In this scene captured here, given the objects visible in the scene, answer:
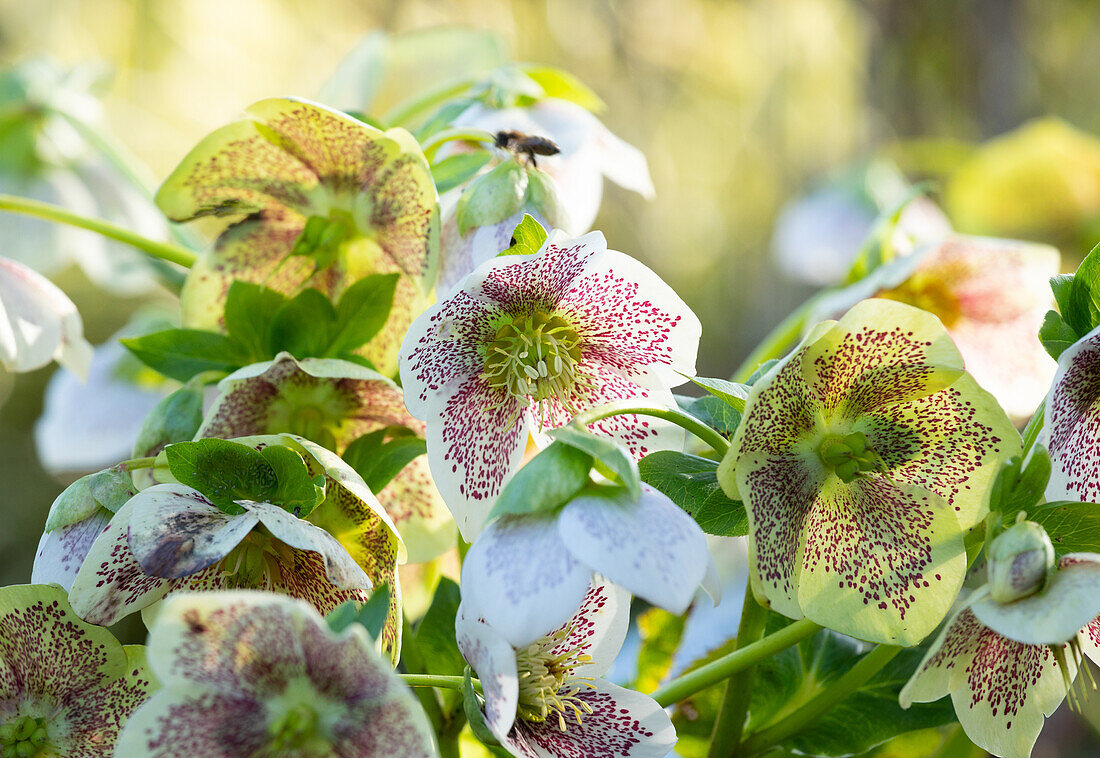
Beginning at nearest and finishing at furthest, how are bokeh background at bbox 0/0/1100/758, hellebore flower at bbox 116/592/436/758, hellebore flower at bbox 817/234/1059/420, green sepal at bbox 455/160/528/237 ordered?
1. hellebore flower at bbox 116/592/436/758
2. green sepal at bbox 455/160/528/237
3. hellebore flower at bbox 817/234/1059/420
4. bokeh background at bbox 0/0/1100/758

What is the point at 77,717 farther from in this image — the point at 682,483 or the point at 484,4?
the point at 484,4

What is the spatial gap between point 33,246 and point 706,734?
1.44 feet

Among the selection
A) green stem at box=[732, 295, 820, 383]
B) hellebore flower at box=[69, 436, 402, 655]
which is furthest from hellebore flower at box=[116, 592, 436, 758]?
green stem at box=[732, 295, 820, 383]

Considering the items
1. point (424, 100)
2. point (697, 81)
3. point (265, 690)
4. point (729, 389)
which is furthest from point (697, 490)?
point (697, 81)

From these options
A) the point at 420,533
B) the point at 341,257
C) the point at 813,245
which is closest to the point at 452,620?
the point at 420,533

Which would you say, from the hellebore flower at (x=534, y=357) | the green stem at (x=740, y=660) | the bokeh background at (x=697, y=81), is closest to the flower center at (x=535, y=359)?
the hellebore flower at (x=534, y=357)

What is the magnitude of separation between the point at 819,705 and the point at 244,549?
20cm

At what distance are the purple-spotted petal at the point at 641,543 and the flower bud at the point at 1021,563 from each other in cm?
Result: 7

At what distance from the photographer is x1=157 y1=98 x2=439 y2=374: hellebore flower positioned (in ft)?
1.19

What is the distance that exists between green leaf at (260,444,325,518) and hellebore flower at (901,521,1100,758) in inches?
6.8

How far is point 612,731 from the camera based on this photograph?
0.30m

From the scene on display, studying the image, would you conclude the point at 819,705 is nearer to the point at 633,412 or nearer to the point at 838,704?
the point at 838,704

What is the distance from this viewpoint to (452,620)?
36 centimetres

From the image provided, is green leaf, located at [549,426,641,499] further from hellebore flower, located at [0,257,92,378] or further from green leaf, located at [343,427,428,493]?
hellebore flower, located at [0,257,92,378]
